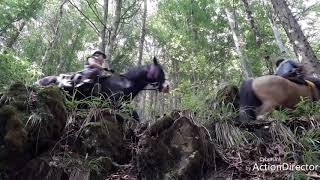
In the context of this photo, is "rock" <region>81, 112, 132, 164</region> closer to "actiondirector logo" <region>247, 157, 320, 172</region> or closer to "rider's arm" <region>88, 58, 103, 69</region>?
"actiondirector logo" <region>247, 157, 320, 172</region>

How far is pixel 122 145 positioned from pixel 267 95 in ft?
8.12

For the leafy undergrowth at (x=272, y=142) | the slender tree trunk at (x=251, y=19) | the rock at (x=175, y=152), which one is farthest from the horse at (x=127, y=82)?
the slender tree trunk at (x=251, y=19)

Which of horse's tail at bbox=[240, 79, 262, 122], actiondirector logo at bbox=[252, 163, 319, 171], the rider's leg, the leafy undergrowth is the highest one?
the rider's leg

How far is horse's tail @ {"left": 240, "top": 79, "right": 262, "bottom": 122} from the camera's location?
5622 millimetres

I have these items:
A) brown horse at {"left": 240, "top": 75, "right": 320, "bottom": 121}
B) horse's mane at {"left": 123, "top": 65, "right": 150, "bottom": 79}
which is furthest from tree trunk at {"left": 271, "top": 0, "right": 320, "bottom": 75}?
horse's mane at {"left": 123, "top": 65, "right": 150, "bottom": 79}

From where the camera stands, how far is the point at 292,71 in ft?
21.0

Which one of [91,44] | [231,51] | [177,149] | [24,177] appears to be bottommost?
[24,177]

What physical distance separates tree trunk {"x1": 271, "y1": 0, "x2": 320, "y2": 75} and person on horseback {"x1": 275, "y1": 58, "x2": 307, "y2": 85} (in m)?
0.40

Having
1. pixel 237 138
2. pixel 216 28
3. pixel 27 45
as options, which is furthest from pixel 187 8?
pixel 237 138

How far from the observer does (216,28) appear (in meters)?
19.3

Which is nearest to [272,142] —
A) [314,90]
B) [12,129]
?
[314,90]

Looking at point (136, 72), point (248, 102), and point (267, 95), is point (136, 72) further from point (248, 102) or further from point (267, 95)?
point (267, 95)

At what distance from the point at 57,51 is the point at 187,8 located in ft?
30.7

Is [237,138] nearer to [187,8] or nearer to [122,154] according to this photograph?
[122,154]
